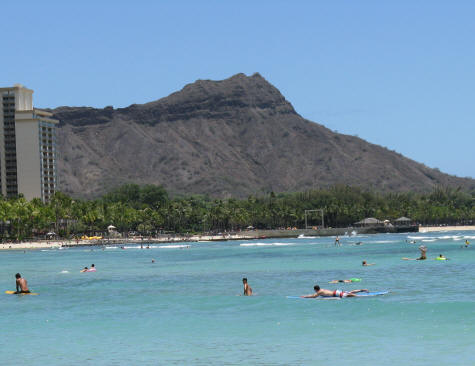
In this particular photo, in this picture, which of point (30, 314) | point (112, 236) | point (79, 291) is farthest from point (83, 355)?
point (112, 236)

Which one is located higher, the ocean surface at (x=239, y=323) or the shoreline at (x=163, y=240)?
the shoreline at (x=163, y=240)

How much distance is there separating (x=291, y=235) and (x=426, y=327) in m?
162

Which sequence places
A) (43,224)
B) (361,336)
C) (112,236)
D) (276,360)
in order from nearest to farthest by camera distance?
1. (276,360)
2. (361,336)
3. (43,224)
4. (112,236)

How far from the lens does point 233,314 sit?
3559cm

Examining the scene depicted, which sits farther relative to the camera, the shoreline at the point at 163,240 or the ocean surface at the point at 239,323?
the shoreline at the point at 163,240

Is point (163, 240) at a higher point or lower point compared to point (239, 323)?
higher

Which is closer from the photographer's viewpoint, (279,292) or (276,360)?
Result: (276,360)

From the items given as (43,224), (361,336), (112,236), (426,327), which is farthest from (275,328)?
(112,236)

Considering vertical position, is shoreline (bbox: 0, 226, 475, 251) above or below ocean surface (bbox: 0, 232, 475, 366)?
above

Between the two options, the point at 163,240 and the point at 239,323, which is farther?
the point at 163,240

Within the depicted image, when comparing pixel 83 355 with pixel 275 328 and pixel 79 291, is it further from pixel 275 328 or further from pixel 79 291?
pixel 79 291

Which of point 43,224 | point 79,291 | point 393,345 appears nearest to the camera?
point 393,345

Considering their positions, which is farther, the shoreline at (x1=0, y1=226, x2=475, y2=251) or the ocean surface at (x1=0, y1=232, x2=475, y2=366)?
the shoreline at (x1=0, y1=226, x2=475, y2=251)

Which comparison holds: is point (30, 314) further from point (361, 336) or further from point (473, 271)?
point (473, 271)
